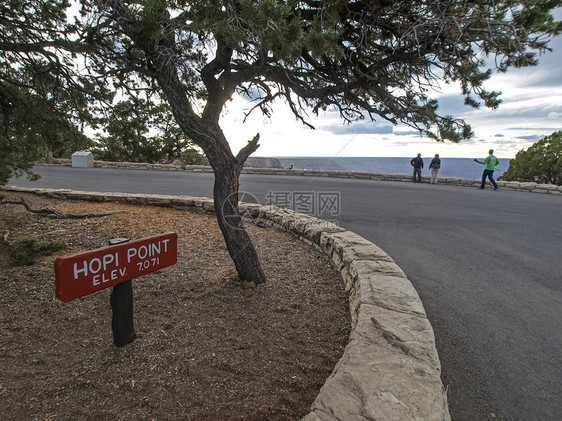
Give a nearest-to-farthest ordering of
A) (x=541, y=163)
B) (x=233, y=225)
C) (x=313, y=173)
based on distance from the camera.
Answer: (x=233, y=225), (x=313, y=173), (x=541, y=163)

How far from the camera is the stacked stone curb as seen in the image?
151cm

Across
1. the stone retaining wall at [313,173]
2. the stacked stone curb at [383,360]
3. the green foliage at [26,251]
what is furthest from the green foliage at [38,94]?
the stone retaining wall at [313,173]

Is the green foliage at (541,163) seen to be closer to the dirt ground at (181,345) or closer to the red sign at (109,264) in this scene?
the dirt ground at (181,345)

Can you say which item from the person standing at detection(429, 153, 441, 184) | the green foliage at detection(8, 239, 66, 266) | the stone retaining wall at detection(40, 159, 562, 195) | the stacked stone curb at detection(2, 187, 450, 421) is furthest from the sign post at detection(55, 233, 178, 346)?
the stone retaining wall at detection(40, 159, 562, 195)

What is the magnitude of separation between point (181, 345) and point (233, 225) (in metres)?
1.38

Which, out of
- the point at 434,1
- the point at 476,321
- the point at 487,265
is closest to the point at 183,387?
the point at 476,321

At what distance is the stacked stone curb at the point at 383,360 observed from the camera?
1.51m

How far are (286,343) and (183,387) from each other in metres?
0.87

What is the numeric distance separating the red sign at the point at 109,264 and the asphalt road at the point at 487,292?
2.28 m

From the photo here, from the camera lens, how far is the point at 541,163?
2577 centimetres

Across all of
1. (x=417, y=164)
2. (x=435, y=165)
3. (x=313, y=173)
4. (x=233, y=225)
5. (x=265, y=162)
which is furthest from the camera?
(x=265, y=162)

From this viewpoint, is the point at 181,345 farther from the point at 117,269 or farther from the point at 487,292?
the point at 487,292

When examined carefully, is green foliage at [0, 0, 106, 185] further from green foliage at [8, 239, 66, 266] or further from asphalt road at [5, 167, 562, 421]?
asphalt road at [5, 167, 562, 421]

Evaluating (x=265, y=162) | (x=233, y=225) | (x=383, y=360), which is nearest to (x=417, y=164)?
(x=265, y=162)
